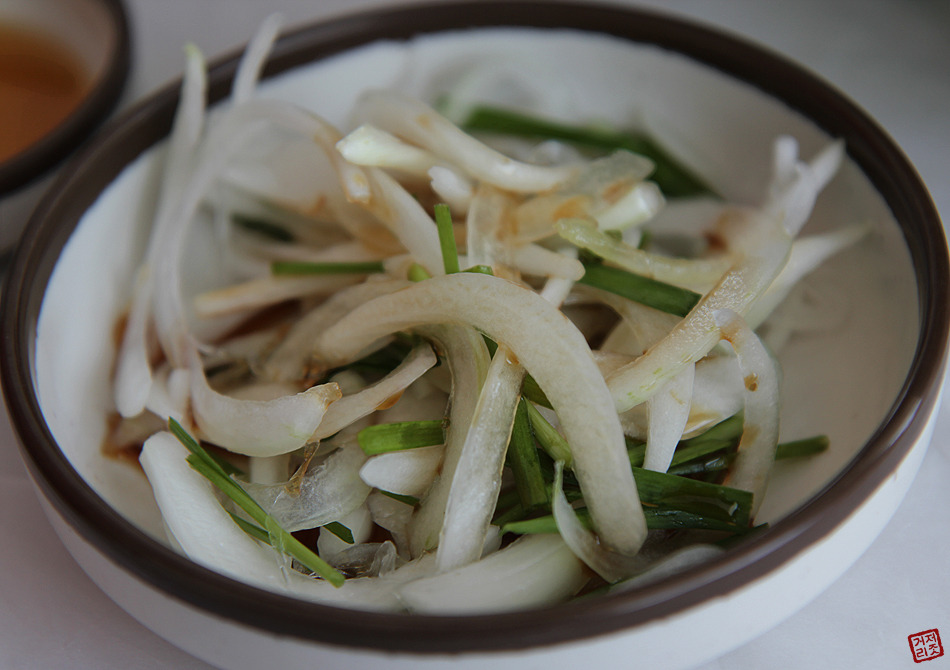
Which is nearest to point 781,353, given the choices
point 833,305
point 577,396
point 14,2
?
point 833,305

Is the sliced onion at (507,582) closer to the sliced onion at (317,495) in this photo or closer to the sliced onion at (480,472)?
the sliced onion at (480,472)

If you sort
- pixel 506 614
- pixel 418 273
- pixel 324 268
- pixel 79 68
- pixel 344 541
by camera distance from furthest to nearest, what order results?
pixel 79 68, pixel 324 268, pixel 418 273, pixel 344 541, pixel 506 614

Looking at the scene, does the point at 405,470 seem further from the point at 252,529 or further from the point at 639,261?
the point at 639,261

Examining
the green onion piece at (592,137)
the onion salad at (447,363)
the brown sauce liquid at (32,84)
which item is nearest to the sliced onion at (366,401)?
the onion salad at (447,363)

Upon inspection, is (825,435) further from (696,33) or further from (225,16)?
(225,16)

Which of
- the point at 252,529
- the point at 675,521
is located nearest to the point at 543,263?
the point at 675,521

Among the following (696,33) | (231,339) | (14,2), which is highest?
(14,2)
